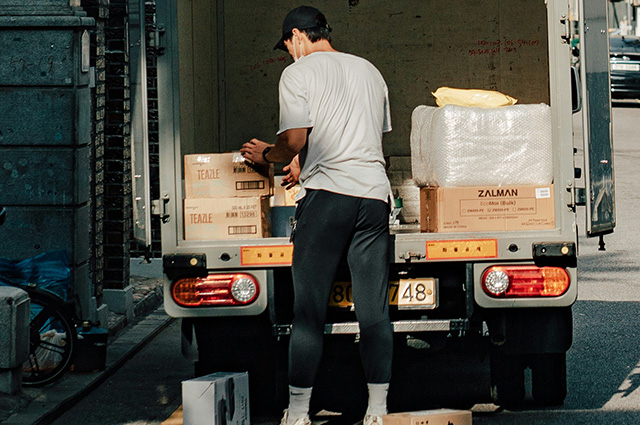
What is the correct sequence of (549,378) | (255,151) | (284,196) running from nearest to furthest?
(255,151)
(549,378)
(284,196)

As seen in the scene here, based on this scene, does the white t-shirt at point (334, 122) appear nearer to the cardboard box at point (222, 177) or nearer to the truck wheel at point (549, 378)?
the cardboard box at point (222, 177)

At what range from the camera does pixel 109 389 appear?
7.12 metres

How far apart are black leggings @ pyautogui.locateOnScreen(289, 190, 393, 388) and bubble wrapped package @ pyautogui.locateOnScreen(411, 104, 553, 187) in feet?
1.88

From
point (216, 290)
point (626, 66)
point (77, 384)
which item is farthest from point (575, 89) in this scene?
point (626, 66)

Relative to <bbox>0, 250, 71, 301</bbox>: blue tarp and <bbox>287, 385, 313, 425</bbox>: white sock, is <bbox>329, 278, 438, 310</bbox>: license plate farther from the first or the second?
<bbox>0, 250, 71, 301</bbox>: blue tarp

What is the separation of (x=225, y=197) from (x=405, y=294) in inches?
40.4

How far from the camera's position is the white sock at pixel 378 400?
551 centimetres

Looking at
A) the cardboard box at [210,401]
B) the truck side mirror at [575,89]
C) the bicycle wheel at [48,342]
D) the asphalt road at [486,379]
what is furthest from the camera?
the bicycle wheel at [48,342]

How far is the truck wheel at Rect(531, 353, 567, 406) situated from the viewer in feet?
20.5

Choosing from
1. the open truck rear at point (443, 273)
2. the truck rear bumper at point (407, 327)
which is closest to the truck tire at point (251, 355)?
the open truck rear at point (443, 273)

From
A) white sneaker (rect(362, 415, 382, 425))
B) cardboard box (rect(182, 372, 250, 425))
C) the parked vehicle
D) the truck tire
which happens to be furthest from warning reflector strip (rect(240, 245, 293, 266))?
the parked vehicle

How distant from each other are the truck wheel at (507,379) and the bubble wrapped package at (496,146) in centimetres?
104

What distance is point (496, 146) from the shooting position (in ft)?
19.4

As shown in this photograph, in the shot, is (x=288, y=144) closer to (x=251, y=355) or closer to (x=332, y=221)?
(x=332, y=221)
